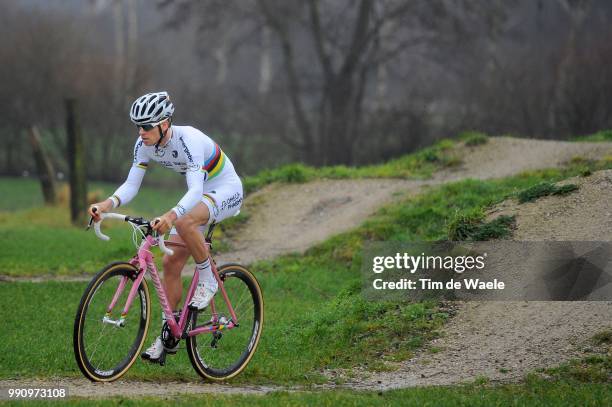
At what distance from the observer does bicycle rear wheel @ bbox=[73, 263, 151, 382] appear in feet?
24.5

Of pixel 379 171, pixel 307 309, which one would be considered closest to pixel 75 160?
pixel 379 171

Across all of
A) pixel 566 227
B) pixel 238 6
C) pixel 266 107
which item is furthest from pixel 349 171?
pixel 266 107

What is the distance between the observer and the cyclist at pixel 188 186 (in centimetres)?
793

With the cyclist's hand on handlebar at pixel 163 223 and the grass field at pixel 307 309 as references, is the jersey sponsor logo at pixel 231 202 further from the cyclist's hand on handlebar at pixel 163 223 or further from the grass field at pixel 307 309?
the grass field at pixel 307 309

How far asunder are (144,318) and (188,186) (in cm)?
117

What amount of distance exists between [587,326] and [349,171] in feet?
35.8

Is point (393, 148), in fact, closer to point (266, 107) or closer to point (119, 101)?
point (266, 107)

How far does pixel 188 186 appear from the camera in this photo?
26.2ft

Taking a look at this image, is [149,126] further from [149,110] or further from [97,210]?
[97,210]

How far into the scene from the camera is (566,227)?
10961 millimetres

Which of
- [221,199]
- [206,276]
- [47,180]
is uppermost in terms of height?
[221,199]

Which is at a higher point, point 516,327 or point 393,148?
point 516,327

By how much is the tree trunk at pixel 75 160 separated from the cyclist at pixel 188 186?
14186mm

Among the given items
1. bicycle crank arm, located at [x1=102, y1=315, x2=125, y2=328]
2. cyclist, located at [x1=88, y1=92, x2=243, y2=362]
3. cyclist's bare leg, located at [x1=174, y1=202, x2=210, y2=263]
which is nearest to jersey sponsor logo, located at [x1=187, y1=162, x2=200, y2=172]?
cyclist, located at [x1=88, y1=92, x2=243, y2=362]
